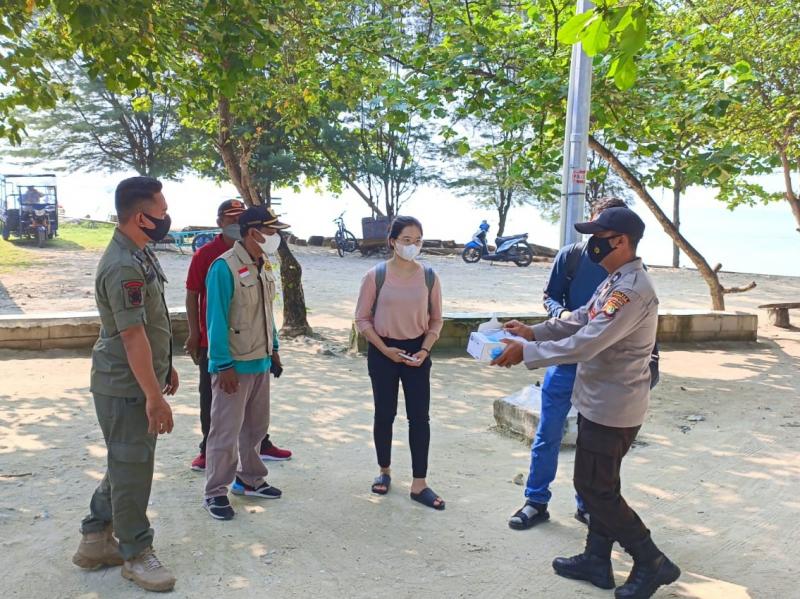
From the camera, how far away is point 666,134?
740 centimetres

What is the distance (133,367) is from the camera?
2908mm

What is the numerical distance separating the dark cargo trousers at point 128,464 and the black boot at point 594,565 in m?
1.93

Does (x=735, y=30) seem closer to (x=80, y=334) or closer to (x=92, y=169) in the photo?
(x=80, y=334)

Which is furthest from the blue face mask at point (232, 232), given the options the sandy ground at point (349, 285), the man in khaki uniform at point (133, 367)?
the sandy ground at point (349, 285)

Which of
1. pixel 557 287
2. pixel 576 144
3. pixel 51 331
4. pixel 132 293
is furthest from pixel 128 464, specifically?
pixel 51 331

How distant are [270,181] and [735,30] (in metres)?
15.1

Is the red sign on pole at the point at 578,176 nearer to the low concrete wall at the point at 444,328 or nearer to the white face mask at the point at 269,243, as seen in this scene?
the white face mask at the point at 269,243

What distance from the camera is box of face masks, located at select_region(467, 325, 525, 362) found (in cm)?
320

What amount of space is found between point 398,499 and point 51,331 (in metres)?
5.42

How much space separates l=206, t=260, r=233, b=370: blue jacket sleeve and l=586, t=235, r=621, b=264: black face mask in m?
1.88

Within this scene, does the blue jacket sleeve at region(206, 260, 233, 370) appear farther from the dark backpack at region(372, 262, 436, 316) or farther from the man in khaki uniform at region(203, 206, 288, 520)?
the dark backpack at region(372, 262, 436, 316)

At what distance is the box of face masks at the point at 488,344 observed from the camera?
3203 mm

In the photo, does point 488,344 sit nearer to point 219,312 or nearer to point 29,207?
point 219,312

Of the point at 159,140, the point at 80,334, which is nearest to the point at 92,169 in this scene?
the point at 159,140
